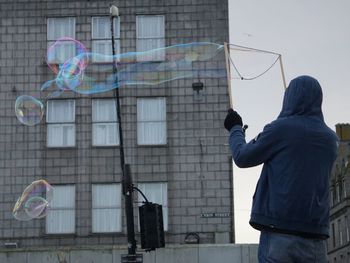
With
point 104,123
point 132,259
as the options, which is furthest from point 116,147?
point 132,259

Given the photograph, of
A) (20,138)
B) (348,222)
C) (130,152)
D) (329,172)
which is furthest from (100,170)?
(348,222)

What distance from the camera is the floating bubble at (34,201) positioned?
2834cm

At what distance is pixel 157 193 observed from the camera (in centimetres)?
3027

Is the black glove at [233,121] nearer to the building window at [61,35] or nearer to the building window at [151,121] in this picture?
the building window at [151,121]

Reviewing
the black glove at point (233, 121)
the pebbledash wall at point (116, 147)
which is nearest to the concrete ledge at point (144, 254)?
the pebbledash wall at point (116, 147)

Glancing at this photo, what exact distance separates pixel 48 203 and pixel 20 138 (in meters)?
2.77

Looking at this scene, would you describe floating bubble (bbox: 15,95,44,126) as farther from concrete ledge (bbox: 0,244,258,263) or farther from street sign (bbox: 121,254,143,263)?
street sign (bbox: 121,254,143,263)

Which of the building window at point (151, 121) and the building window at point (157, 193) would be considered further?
the building window at point (151, 121)

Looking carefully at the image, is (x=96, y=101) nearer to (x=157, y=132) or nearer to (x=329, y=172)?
(x=157, y=132)

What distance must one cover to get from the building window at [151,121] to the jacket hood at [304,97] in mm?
25109

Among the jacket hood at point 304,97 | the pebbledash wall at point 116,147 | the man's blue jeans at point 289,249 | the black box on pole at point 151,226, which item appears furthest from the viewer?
the pebbledash wall at point 116,147

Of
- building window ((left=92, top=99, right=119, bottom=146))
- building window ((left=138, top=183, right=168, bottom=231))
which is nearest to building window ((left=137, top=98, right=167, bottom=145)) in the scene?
building window ((left=92, top=99, right=119, bottom=146))

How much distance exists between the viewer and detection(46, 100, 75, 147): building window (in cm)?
3070

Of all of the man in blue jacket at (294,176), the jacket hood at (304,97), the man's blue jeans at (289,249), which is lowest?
the man's blue jeans at (289,249)
